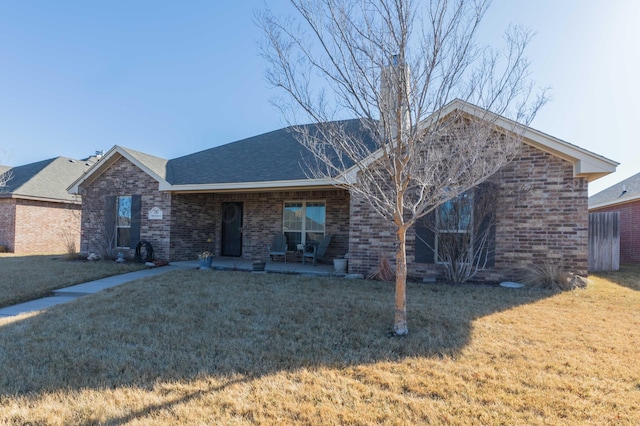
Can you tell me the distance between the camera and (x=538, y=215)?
804 cm

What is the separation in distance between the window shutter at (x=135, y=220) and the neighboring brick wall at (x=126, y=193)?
125 mm

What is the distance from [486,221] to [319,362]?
236 inches

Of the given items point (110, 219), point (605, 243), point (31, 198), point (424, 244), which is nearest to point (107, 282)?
point (110, 219)

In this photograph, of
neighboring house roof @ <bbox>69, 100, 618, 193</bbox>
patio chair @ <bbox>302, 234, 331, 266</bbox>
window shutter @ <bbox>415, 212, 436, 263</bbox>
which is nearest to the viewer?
neighboring house roof @ <bbox>69, 100, 618, 193</bbox>

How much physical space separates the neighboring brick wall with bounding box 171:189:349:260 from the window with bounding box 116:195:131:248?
6.33 feet

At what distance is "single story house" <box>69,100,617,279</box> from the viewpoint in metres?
7.91

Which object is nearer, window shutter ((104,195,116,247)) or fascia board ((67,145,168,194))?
fascia board ((67,145,168,194))

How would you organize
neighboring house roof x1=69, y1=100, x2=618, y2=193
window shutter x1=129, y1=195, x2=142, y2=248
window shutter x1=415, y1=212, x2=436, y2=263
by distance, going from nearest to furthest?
neighboring house roof x1=69, y1=100, x2=618, y2=193 < window shutter x1=415, y1=212, x2=436, y2=263 < window shutter x1=129, y1=195, x2=142, y2=248

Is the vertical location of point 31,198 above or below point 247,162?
below

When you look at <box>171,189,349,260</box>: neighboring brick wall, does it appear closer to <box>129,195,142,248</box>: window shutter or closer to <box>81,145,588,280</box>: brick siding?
<box>81,145,588,280</box>: brick siding

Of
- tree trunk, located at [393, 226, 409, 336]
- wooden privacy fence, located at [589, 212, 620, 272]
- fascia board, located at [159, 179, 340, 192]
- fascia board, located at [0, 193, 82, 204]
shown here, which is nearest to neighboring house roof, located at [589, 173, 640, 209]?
wooden privacy fence, located at [589, 212, 620, 272]

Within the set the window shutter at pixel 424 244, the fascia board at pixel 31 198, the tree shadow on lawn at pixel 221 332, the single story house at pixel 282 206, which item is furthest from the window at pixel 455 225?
the fascia board at pixel 31 198

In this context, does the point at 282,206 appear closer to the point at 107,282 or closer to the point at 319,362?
the point at 107,282

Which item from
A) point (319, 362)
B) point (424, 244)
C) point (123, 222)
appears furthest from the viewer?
point (123, 222)
